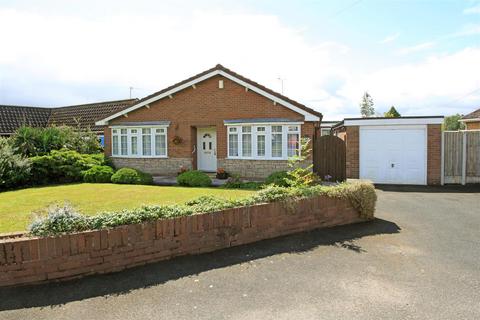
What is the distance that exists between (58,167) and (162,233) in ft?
39.5

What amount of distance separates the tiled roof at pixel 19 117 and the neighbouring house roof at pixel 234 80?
12.4 metres

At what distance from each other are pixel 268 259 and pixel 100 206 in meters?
5.39

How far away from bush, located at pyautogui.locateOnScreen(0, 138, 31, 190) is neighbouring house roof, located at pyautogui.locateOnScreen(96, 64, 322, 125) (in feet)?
16.8

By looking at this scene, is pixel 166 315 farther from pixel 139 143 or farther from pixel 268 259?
pixel 139 143

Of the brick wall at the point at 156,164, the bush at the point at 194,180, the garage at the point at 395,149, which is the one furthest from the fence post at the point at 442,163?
the brick wall at the point at 156,164

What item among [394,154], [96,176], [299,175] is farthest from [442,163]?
[96,176]

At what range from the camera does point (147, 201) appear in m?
9.63

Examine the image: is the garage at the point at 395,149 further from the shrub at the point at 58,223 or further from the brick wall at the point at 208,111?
the shrub at the point at 58,223

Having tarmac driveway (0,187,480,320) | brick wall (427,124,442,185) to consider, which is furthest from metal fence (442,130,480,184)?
tarmac driveway (0,187,480,320)

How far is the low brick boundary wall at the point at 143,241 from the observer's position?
4410mm

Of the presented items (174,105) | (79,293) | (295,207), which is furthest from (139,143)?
(79,293)

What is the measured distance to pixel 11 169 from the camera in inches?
529

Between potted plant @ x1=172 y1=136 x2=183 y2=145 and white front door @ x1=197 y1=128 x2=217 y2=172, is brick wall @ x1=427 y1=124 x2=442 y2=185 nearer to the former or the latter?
white front door @ x1=197 y1=128 x2=217 y2=172

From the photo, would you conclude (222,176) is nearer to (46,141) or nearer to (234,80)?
(234,80)
